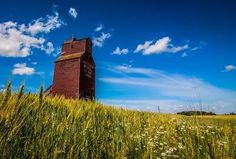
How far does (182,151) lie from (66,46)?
77.2ft

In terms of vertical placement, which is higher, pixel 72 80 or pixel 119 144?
pixel 72 80

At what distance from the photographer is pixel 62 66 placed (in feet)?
79.2

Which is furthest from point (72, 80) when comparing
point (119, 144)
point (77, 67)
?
point (119, 144)

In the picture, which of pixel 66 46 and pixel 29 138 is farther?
pixel 66 46

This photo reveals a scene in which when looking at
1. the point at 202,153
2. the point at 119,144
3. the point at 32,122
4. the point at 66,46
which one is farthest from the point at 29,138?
the point at 66,46

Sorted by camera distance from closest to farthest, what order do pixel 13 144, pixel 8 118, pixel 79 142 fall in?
pixel 8 118 → pixel 13 144 → pixel 79 142

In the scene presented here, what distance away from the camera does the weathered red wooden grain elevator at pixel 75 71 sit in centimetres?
2266

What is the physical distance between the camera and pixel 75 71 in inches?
901

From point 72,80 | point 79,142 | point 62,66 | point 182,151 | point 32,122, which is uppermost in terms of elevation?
point 62,66

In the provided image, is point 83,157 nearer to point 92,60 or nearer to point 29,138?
point 29,138

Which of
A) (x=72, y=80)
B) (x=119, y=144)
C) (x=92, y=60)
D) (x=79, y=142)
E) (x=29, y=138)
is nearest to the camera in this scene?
(x=29, y=138)

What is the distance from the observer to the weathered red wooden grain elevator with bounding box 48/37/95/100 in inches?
892

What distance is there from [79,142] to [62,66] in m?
22.1

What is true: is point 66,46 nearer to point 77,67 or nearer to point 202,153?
point 77,67
